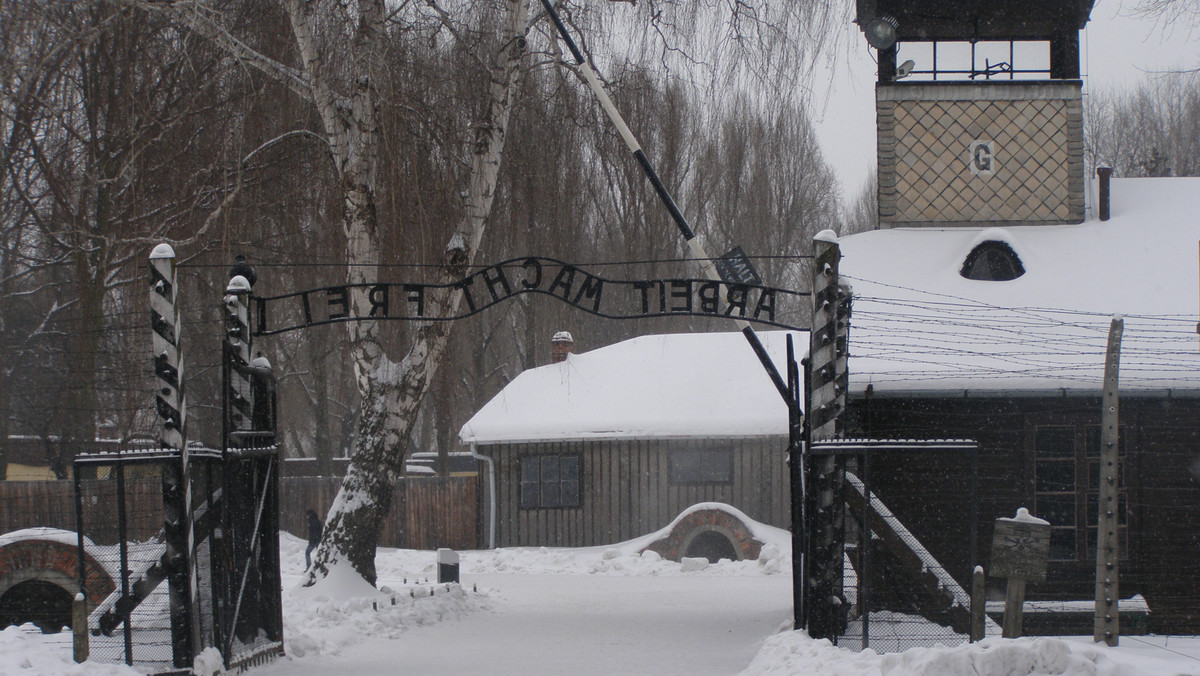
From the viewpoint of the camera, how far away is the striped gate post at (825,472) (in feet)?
31.9

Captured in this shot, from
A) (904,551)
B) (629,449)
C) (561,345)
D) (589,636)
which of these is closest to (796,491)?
(904,551)

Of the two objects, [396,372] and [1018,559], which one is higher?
→ [396,372]

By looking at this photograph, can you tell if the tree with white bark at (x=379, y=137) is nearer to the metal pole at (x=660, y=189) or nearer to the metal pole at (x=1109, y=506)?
the metal pole at (x=660, y=189)

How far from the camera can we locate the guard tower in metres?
16.1

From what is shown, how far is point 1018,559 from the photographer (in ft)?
28.9

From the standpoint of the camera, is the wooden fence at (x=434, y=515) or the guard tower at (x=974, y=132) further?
the wooden fence at (x=434, y=515)

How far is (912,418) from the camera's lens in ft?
43.3

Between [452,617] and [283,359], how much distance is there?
62.7 feet

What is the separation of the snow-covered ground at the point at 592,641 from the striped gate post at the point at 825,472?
1.34 ft

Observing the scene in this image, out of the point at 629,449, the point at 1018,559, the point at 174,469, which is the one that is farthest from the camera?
the point at 629,449

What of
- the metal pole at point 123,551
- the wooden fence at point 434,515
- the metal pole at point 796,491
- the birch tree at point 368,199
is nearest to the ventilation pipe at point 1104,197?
the metal pole at point 796,491

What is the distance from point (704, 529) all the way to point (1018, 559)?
14273 millimetres

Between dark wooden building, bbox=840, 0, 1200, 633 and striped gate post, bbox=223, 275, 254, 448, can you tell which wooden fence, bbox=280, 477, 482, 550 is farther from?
striped gate post, bbox=223, 275, 254, 448

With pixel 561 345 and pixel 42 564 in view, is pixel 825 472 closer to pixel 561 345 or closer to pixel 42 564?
pixel 42 564
